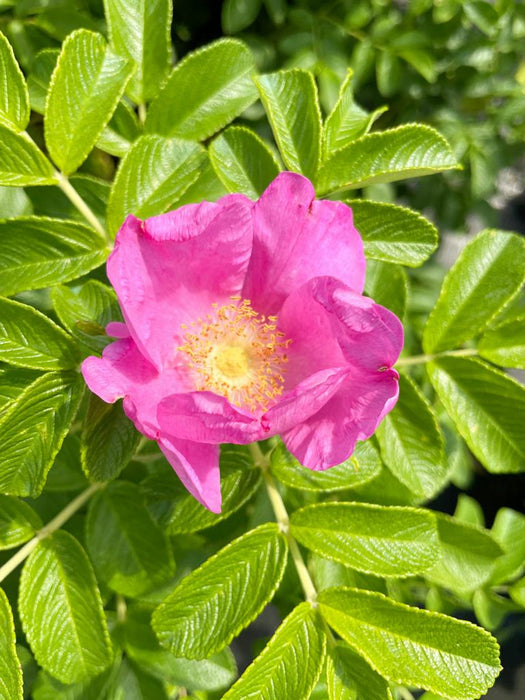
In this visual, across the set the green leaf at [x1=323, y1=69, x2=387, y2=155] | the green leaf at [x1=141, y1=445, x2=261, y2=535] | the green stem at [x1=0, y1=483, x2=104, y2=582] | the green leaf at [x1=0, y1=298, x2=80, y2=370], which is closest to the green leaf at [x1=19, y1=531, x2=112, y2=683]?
the green stem at [x1=0, y1=483, x2=104, y2=582]

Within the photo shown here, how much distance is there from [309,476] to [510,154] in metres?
1.62

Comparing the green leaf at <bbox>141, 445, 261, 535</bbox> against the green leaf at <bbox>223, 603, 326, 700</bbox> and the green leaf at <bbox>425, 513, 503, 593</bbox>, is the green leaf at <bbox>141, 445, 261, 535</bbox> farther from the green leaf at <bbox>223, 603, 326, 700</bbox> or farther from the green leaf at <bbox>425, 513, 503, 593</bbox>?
the green leaf at <bbox>425, 513, 503, 593</bbox>

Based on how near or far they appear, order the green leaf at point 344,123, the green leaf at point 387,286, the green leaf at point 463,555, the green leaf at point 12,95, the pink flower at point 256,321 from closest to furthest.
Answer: the pink flower at point 256,321 → the green leaf at point 12,95 → the green leaf at point 344,123 → the green leaf at point 387,286 → the green leaf at point 463,555

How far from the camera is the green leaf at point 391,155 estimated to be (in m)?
0.90

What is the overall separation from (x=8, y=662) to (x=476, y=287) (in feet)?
2.78

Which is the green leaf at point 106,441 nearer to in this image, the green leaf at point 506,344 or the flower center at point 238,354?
the flower center at point 238,354

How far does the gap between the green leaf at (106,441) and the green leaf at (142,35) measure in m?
0.51

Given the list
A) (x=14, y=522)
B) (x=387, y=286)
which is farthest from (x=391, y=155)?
(x=14, y=522)

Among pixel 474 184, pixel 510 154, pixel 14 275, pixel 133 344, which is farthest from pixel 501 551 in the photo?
pixel 510 154

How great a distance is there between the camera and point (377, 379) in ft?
2.49

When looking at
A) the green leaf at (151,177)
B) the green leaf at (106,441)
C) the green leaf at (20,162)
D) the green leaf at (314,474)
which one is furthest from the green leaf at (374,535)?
the green leaf at (20,162)

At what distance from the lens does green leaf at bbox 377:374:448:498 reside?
997 mm

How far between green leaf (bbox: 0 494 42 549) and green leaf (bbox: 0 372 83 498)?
124mm

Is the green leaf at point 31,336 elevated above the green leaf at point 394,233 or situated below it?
below
